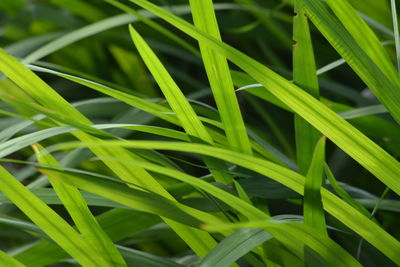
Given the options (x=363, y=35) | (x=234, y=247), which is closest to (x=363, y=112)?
(x=363, y=35)

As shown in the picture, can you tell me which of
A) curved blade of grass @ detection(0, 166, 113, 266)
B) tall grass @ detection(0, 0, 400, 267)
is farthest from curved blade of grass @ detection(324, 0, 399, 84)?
curved blade of grass @ detection(0, 166, 113, 266)

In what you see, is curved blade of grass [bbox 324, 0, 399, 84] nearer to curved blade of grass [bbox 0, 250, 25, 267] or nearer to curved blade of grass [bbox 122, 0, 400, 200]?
curved blade of grass [bbox 122, 0, 400, 200]

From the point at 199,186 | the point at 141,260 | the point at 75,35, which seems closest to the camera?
the point at 199,186

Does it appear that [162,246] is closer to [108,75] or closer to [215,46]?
[108,75]

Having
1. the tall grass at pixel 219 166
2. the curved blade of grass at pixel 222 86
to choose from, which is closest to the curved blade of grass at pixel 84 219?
the tall grass at pixel 219 166

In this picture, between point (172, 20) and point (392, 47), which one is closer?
point (172, 20)

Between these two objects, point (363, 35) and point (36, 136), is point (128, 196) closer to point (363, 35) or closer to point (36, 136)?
point (36, 136)

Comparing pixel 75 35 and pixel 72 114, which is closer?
pixel 72 114

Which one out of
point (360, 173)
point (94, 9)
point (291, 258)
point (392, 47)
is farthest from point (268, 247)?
point (94, 9)
